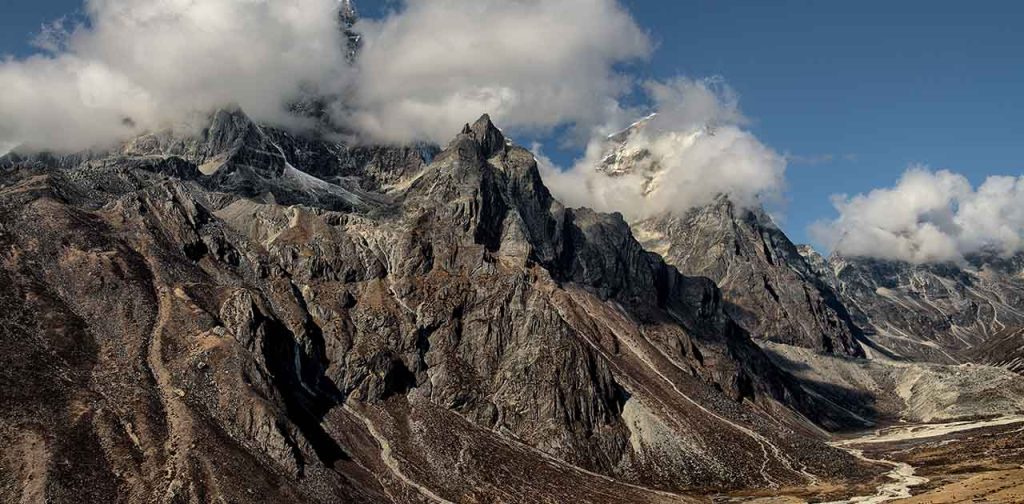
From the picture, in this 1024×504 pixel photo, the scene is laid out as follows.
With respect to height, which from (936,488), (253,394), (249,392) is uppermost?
(249,392)

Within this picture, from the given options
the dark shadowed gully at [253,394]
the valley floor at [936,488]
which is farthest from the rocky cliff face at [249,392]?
the valley floor at [936,488]

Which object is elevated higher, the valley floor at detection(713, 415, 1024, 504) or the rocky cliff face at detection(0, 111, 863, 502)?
the rocky cliff face at detection(0, 111, 863, 502)

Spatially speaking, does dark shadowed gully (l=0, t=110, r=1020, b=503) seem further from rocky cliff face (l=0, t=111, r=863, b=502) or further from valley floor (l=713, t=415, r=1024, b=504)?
valley floor (l=713, t=415, r=1024, b=504)

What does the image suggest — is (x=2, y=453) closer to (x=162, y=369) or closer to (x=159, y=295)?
(x=162, y=369)

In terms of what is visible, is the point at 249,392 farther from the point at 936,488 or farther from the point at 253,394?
the point at 936,488

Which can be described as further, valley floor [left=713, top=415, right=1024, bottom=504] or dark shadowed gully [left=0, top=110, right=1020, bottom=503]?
valley floor [left=713, top=415, right=1024, bottom=504]

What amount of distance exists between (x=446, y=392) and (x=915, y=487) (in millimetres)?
108226

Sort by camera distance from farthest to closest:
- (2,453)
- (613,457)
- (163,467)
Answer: (613,457) → (163,467) → (2,453)

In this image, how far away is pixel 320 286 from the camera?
199m

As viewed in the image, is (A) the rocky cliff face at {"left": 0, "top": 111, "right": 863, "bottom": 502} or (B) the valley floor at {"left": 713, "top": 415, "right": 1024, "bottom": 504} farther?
(B) the valley floor at {"left": 713, "top": 415, "right": 1024, "bottom": 504}

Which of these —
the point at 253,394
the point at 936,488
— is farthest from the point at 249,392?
the point at 936,488

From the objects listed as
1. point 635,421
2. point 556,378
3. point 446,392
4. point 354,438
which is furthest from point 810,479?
point 354,438

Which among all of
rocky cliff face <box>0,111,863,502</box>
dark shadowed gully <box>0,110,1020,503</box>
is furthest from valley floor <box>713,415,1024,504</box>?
rocky cliff face <box>0,111,863,502</box>

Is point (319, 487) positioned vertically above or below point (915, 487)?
above
